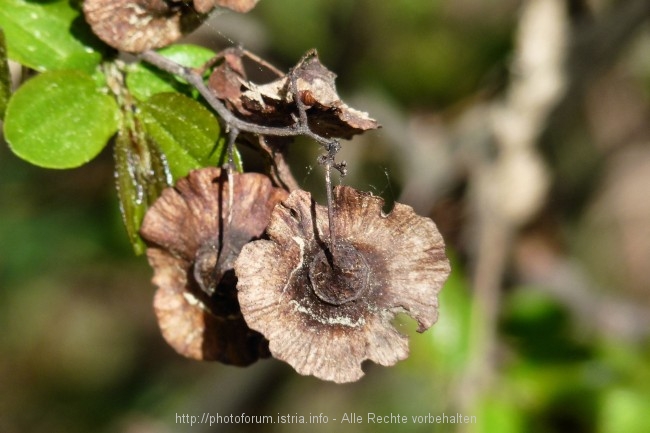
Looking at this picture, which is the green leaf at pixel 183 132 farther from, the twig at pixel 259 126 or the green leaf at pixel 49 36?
the green leaf at pixel 49 36

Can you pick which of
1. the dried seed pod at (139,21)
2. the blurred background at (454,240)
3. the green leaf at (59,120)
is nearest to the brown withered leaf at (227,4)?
the dried seed pod at (139,21)

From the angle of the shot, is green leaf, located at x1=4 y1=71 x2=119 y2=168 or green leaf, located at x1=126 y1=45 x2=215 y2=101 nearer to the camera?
green leaf, located at x1=4 y1=71 x2=119 y2=168

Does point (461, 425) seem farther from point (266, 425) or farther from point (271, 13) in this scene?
point (271, 13)

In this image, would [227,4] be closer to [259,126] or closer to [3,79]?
[259,126]

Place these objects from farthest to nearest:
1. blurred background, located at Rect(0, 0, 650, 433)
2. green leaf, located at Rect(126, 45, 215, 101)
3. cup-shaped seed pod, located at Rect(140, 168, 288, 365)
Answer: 1. blurred background, located at Rect(0, 0, 650, 433)
2. green leaf, located at Rect(126, 45, 215, 101)
3. cup-shaped seed pod, located at Rect(140, 168, 288, 365)

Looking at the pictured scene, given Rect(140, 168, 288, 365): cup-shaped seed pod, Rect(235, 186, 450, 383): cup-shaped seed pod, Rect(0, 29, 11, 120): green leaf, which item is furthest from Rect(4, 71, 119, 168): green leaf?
Rect(235, 186, 450, 383): cup-shaped seed pod

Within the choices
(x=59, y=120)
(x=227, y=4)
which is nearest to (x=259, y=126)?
(x=227, y=4)

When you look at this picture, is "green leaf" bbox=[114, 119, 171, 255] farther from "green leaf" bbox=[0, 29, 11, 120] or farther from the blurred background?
the blurred background
